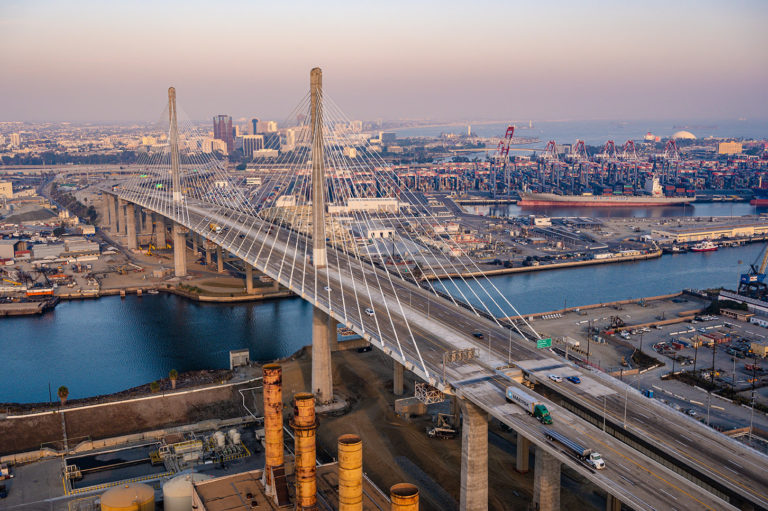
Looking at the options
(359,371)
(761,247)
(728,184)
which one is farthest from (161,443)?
(728,184)

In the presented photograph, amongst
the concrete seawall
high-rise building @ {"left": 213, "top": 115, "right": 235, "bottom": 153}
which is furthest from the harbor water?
high-rise building @ {"left": 213, "top": 115, "right": 235, "bottom": 153}

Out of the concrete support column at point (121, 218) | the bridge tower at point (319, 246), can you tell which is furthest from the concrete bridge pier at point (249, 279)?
the concrete support column at point (121, 218)

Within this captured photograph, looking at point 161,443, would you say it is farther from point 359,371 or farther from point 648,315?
point 648,315

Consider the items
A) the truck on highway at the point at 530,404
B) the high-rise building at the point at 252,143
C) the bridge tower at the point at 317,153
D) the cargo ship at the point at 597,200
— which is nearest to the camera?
the truck on highway at the point at 530,404

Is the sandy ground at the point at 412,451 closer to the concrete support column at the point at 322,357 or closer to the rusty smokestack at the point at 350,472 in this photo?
the concrete support column at the point at 322,357

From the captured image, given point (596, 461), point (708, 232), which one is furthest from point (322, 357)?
point (708, 232)

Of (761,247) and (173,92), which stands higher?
(173,92)

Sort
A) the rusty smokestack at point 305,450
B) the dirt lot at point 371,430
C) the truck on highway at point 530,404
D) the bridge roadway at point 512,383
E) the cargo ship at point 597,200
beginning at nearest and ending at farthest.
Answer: the bridge roadway at point 512,383 → the rusty smokestack at point 305,450 → the truck on highway at point 530,404 → the dirt lot at point 371,430 → the cargo ship at point 597,200
